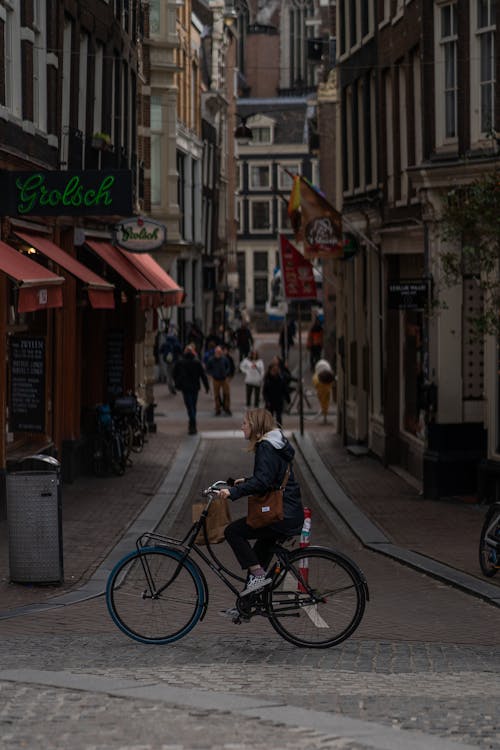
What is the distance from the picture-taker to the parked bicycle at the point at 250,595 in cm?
1068

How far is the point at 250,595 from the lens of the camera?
10742 mm

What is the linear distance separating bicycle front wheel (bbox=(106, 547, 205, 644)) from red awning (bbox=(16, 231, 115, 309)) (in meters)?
9.94

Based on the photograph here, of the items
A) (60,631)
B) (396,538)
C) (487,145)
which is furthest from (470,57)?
(60,631)

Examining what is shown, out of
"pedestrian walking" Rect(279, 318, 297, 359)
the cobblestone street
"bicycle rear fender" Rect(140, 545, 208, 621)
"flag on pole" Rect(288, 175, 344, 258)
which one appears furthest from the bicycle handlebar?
"pedestrian walking" Rect(279, 318, 297, 359)

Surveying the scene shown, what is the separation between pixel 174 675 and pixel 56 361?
13.7m

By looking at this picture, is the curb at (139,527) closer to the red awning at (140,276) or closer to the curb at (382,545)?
the curb at (382,545)

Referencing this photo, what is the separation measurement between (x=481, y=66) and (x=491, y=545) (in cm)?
891

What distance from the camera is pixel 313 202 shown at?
96.0ft

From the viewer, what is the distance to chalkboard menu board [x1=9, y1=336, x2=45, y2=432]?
19.5 meters

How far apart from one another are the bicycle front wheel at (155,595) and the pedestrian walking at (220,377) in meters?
25.8

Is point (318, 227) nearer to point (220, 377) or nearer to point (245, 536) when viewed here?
point (220, 377)

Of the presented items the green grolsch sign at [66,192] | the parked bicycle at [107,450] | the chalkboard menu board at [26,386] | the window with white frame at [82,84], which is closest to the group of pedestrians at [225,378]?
the parked bicycle at [107,450]

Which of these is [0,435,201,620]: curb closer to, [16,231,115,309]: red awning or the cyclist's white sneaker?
the cyclist's white sneaker

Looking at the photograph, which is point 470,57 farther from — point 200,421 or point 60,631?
point 200,421
